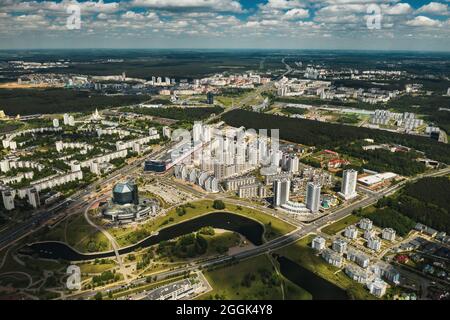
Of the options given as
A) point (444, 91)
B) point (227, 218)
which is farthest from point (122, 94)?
point (444, 91)

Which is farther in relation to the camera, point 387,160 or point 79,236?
point 387,160

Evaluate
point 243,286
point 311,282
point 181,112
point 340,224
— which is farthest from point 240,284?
point 181,112

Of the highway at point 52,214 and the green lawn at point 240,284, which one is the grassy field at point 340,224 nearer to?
the green lawn at point 240,284

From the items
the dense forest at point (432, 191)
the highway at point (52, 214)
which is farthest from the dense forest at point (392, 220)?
the highway at point (52, 214)

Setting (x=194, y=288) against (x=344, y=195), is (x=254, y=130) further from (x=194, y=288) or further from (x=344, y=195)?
(x=194, y=288)

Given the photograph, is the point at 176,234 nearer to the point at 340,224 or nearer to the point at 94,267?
the point at 94,267
